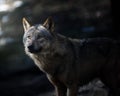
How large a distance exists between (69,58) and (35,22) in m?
11.4

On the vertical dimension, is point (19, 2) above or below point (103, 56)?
below

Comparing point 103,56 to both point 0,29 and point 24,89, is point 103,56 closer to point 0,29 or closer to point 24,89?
point 24,89

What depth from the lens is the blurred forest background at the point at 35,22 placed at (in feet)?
57.7

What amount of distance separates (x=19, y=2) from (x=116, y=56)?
1253cm

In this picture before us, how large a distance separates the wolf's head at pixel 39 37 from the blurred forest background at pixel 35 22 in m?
8.43

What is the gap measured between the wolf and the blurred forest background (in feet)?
24.9

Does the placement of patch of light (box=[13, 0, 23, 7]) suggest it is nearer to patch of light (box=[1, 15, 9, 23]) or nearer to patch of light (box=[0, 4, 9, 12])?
patch of light (box=[0, 4, 9, 12])

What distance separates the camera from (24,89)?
15484mm

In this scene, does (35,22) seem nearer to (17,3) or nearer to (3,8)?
(17,3)

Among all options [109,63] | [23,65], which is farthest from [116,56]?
[23,65]

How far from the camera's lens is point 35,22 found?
19.5 m

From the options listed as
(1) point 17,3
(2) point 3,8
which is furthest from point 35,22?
(2) point 3,8

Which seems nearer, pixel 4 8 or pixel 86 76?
pixel 86 76

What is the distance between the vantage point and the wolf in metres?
7.78
